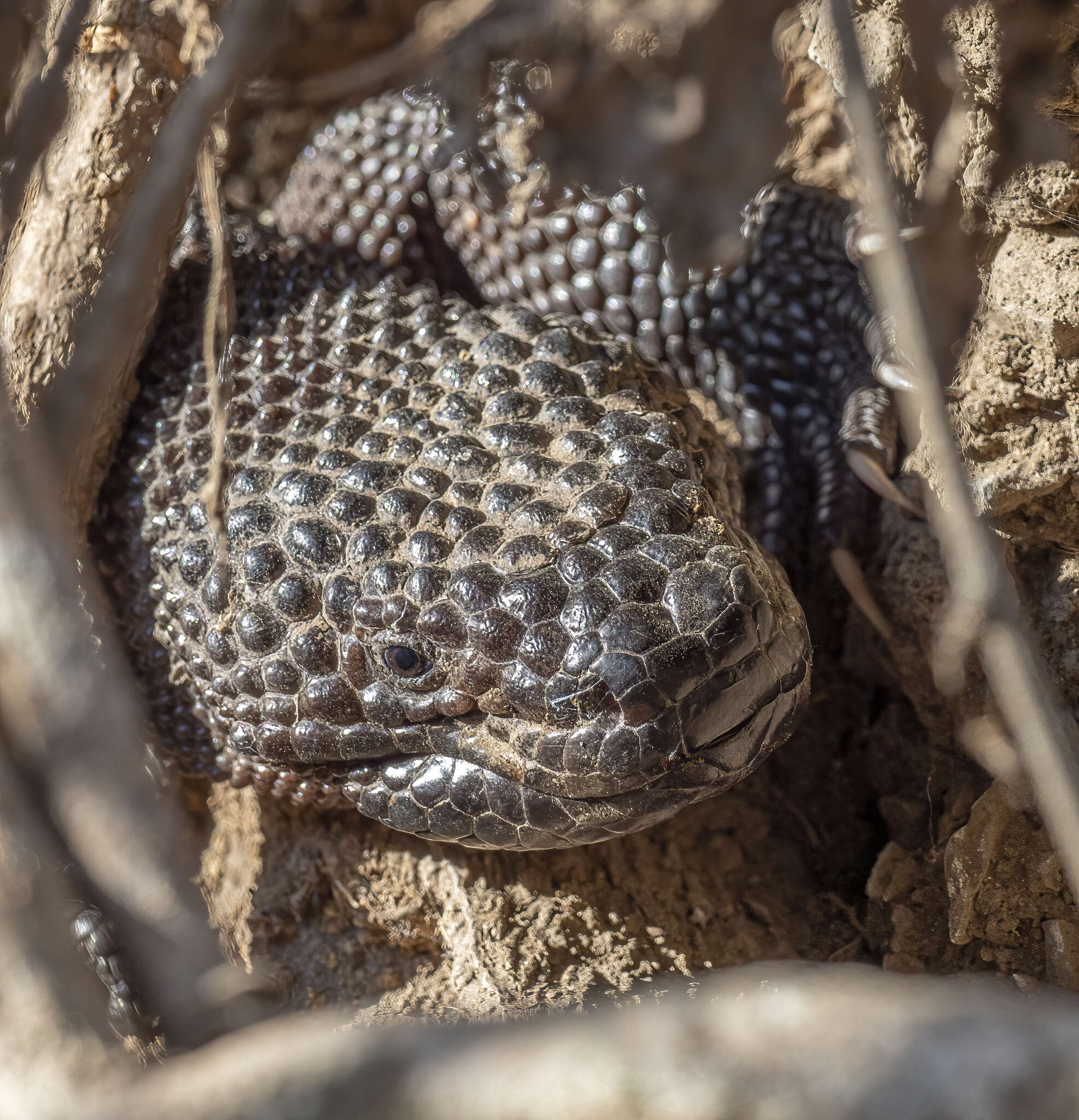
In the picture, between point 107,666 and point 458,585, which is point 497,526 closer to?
point 458,585

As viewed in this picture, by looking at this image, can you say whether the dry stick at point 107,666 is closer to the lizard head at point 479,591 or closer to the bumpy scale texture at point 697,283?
the lizard head at point 479,591

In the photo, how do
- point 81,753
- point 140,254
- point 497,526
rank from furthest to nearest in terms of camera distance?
1. point 140,254
2. point 497,526
3. point 81,753

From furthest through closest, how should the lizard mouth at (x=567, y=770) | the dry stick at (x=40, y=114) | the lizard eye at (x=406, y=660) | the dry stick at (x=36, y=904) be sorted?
the dry stick at (x=40, y=114) < the lizard eye at (x=406, y=660) < the lizard mouth at (x=567, y=770) < the dry stick at (x=36, y=904)

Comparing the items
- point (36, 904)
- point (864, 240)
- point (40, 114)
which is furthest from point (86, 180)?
point (864, 240)

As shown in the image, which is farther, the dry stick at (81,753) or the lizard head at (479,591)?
the lizard head at (479,591)

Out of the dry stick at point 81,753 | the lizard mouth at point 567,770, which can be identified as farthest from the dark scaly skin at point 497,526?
the dry stick at point 81,753

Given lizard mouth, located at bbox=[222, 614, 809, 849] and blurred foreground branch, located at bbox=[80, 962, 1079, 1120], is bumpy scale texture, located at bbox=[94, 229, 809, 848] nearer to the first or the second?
lizard mouth, located at bbox=[222, 614, 809, 849]

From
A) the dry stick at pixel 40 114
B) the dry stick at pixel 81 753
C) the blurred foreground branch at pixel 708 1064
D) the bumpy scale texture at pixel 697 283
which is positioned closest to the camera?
the blurred foreground branch at pixel 708 1064

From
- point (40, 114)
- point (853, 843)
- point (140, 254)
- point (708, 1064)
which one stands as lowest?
point (853, 843)
